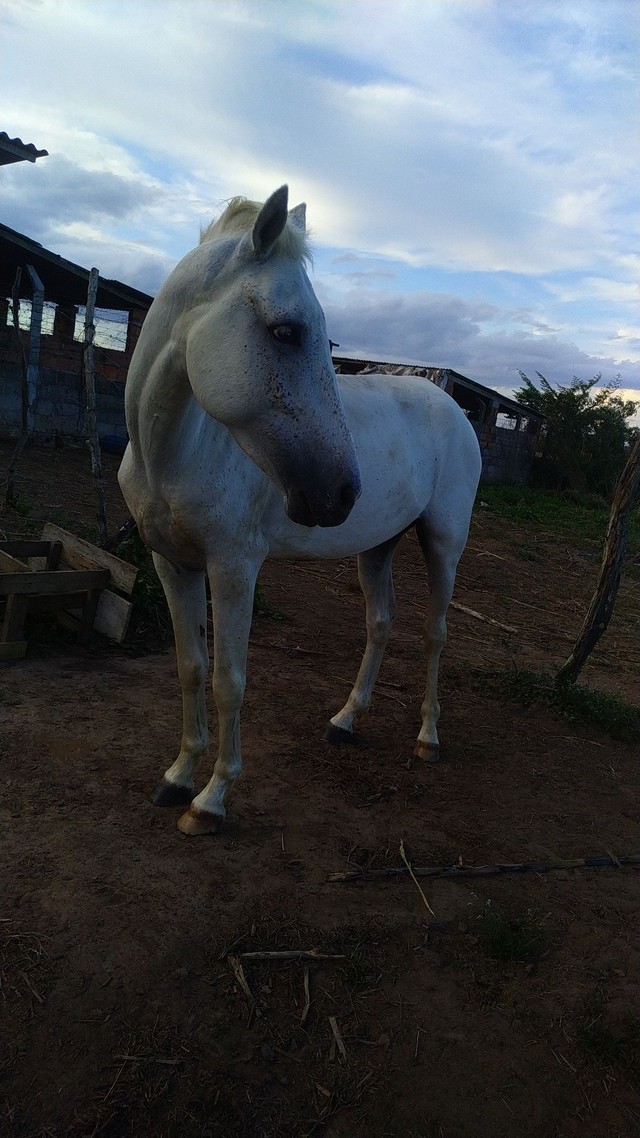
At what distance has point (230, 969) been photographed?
2027 mm

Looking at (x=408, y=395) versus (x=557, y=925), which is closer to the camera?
(x=557, y=925)

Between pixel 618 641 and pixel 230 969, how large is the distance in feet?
20.2

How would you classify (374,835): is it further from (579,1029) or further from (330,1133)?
(330,1133)

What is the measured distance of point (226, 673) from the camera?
2566 millimetres

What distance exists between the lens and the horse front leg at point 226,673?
2443mm

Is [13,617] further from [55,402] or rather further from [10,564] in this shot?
[55,402]

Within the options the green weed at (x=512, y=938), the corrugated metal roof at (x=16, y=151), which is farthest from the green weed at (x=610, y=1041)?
the corrugated metal roof at (x=16, y=151)

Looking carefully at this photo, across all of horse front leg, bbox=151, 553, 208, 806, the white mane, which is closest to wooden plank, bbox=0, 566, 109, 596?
horse front leg, bbox=151, 553, 208, 806

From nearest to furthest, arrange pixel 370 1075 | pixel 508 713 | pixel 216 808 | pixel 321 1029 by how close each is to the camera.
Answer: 1. pixel 370 1075
2. pixel 321 1029
3. pixel 216 808
4. pixel 508 713

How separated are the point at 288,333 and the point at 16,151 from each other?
31.8 feet

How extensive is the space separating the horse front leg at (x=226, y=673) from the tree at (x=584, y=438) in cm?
2055

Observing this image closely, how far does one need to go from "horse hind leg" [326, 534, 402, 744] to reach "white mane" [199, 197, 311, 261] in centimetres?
216

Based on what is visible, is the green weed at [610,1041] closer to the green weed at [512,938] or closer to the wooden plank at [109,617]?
the green weed at [512,938]

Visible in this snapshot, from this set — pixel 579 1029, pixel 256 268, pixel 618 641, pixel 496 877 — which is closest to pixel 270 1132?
pixel 579 1029
